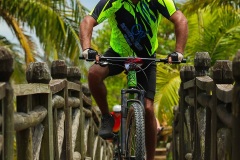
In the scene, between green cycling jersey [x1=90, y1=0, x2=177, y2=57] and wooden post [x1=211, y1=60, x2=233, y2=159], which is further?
green cycling jersey [x1=90, y1=0, x2=177, y2=57]

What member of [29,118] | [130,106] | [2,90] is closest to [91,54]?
[130,106]

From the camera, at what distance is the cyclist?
5980 mm

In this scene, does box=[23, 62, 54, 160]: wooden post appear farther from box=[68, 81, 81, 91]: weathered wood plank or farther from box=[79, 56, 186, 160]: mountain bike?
box=[68, 81, 81, 91]: weathered wood plank

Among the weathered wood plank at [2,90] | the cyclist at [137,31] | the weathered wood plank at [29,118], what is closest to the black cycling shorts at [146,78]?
the cyclist at [137,31]

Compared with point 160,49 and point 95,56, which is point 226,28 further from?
point 160,49

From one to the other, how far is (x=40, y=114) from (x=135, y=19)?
50.1 inches

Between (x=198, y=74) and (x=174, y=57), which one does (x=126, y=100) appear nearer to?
(x=174, y=57)

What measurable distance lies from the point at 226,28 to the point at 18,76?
4.92 m

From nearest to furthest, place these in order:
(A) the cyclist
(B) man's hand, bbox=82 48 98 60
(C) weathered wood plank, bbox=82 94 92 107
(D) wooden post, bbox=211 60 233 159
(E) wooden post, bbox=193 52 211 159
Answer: (D) wooden post, bbox=211 60 233 159, (B) man's hand, bbox=82 48 98 60, (A) the cyclist, (E) wooden post, bbox=193 52 211 159, (C) weathered wood plank, bbox=82 94 92 107

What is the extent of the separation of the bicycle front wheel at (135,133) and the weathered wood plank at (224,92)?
2.07ft

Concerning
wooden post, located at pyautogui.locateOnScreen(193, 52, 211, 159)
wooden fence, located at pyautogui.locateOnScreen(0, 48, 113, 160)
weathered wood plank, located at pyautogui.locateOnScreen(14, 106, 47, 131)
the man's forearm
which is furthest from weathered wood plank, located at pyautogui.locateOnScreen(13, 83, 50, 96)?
wooden post, located at pyautogui.locateOnScreen(193, 52, 211, 159)

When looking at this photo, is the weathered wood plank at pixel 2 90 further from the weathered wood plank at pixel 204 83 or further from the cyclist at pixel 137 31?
the weathered wood plank at pixel 204 83

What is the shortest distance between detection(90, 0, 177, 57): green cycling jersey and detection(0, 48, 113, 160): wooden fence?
75 centimetres

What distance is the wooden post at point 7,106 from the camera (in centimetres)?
402
